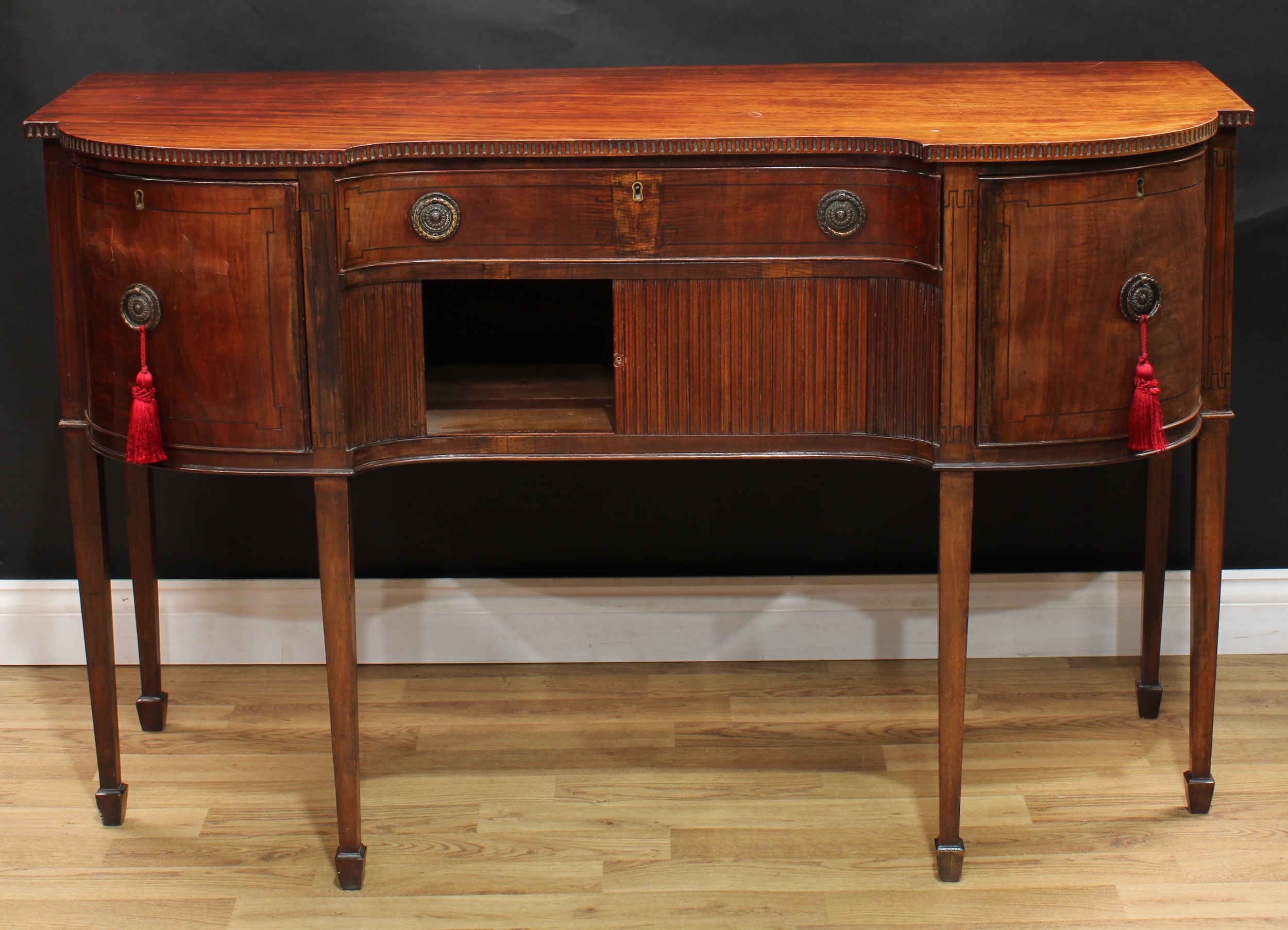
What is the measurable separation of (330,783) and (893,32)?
162cm

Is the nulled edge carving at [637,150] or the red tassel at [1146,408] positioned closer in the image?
the nulled edge carving at [637,150]

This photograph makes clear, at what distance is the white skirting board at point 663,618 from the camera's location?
119 inches

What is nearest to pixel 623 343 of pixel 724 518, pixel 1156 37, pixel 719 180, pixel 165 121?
pixel 719 180

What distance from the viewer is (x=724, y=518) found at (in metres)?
3.01

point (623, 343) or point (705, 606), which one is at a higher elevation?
point (623, 343)

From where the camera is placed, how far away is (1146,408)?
212 cm

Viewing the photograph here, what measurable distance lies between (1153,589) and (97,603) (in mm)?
1792

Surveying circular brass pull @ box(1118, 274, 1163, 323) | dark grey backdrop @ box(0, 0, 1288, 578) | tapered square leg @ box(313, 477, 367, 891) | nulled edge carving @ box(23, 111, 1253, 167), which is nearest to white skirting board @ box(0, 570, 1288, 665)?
dark grey backdrop @ box(0, 0, 1288, 578)

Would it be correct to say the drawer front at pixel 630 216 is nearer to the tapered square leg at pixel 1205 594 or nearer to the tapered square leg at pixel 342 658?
the tapered square leg at pixel 342 658

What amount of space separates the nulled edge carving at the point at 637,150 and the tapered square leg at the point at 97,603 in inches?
20.1

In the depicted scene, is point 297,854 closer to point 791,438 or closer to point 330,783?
point 330,783

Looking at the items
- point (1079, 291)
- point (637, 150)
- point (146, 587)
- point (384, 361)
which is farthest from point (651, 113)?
point (146, 587)

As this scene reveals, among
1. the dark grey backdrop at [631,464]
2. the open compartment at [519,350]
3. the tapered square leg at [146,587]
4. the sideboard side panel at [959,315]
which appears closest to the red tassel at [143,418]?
the open compartment at [519,350]

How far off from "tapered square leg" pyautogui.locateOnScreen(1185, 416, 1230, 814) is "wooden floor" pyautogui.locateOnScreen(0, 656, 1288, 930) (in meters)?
0.08
